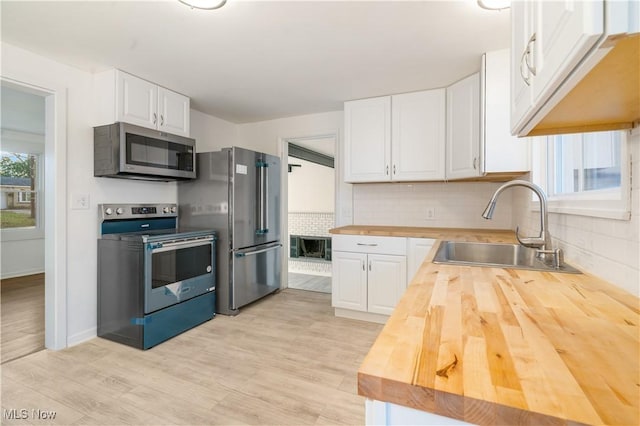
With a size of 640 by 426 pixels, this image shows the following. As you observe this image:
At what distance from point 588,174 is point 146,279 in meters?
2.87

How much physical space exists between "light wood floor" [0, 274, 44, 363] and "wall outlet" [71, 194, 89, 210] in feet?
3.76

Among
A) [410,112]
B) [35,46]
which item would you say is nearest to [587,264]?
[410,112]

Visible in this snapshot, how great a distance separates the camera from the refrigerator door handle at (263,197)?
3512 millimetres

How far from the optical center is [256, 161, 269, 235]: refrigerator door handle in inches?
138

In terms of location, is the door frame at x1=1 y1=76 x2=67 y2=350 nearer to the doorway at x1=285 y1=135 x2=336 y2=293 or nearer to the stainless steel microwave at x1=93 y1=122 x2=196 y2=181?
the stainless steel microwave at x1=93 y1=122 x2=196 y2=181

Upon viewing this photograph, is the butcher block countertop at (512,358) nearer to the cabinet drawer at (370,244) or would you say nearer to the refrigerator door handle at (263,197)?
the cabinet drawer at (370,244)

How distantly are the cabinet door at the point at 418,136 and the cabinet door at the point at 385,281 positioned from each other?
33.8 inches

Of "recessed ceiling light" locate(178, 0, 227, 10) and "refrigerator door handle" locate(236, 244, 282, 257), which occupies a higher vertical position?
"recessed ceiling light" locate(178, 0, 227, 10)

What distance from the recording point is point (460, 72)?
8.68 feet

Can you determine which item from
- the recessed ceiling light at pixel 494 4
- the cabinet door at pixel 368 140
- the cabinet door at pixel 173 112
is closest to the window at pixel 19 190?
the cabinet door at pixel 173 112

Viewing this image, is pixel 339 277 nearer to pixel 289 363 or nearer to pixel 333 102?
pixel 289 363

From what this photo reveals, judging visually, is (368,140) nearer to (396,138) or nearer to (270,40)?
(396,138)

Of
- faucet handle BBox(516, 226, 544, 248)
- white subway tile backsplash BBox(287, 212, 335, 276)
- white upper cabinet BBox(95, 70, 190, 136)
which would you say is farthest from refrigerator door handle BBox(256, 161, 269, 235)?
white subway tile backsplash BBox(287, 212, 335, 276)

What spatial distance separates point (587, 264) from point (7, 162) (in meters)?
6.77
